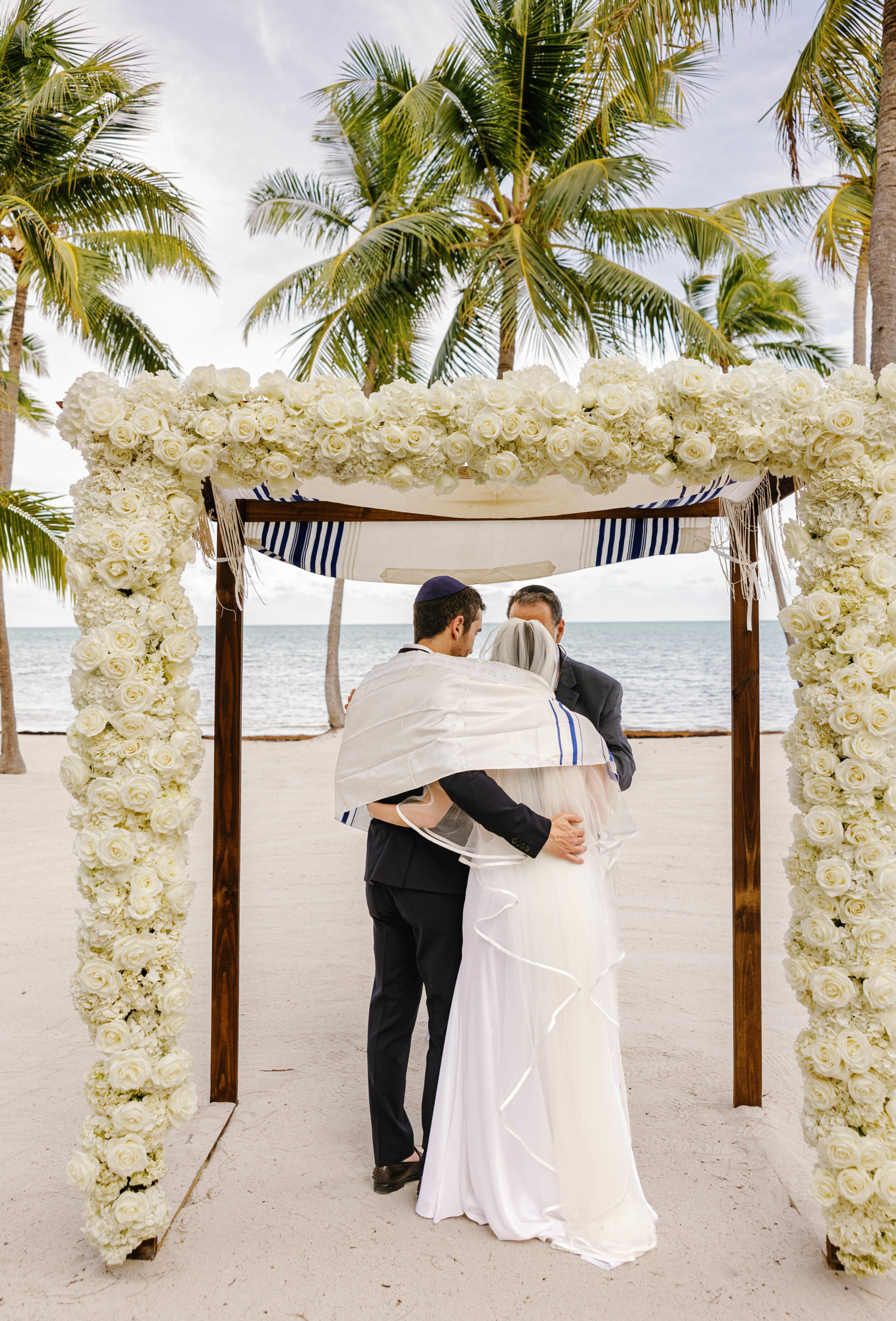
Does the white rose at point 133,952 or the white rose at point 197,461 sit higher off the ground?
the white rose at point 197,461

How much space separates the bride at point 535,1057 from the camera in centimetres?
282

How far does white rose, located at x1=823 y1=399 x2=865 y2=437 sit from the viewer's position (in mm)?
2650

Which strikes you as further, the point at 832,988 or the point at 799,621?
the point at 799,621

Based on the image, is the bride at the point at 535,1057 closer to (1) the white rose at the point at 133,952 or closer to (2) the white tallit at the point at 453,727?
(2) the white tallit at the point at 453,727

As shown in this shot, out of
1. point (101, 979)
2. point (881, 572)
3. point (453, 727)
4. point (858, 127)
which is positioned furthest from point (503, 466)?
point (858, 127)

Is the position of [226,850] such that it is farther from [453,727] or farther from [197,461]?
[197,461]

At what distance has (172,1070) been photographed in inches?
106

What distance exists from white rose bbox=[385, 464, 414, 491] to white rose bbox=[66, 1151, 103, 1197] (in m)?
2.28

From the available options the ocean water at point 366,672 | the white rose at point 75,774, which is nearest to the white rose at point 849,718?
the white rose at point 75,774

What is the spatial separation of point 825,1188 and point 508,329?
1107cm

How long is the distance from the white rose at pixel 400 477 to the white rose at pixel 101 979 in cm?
173

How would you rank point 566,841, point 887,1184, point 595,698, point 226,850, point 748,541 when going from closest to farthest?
point 887,1184 → point 566,841 → point 748,541 → point 226,850 → point 595,698

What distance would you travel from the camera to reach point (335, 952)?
5.95 metres

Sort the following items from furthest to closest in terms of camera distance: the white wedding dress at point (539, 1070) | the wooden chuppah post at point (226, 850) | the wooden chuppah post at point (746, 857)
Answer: the wooden chuppah post at point (226, 850), the wooden chuppah post at point (746, 857), the white wedding dress at point (539, 1070)
